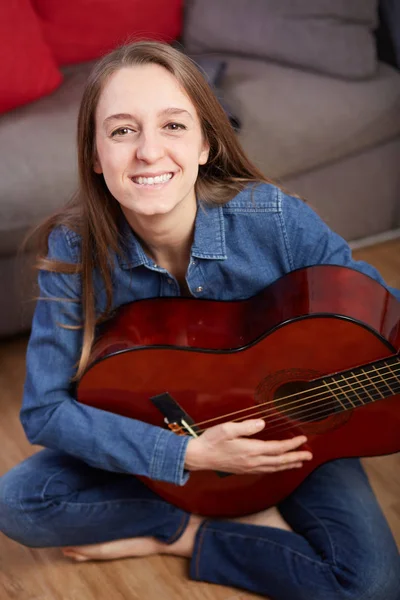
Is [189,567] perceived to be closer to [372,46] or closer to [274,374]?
[274,374]

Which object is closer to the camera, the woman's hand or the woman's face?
the woman's face

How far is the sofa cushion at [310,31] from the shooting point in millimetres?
2150

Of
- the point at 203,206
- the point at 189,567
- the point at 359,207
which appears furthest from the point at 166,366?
the point at 359,207

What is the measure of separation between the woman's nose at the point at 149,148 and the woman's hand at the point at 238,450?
440 millimetres

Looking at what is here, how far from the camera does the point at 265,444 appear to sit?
4.59 feet

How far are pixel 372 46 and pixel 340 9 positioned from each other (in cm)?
13

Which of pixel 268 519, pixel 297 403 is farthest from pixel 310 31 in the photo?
pixel 268 519

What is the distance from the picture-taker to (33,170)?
6.37 ft

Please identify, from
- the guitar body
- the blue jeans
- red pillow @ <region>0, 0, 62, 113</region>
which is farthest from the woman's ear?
red pillow @ <region>0, 0, 62, 113</region>

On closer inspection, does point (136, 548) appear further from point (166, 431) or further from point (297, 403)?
point (297, 403)

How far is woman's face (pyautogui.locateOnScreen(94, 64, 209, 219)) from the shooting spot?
1.28m

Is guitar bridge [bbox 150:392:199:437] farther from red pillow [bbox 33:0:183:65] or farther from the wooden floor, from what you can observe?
red pillow [bbox 33:0:183:65]

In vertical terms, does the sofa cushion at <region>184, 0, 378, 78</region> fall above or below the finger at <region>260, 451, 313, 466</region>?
above

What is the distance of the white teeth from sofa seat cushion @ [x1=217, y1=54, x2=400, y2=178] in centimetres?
78
